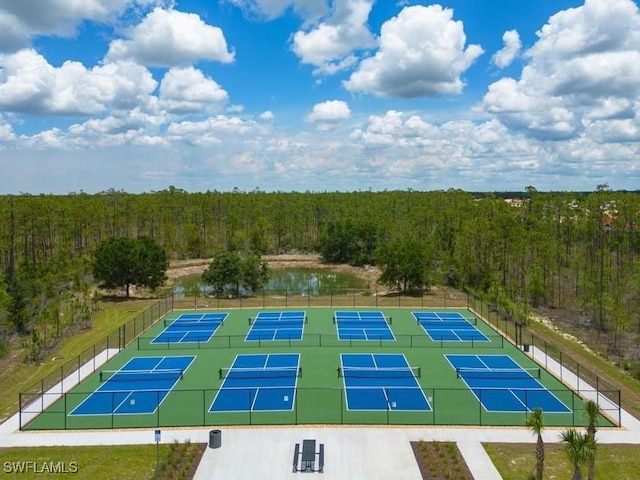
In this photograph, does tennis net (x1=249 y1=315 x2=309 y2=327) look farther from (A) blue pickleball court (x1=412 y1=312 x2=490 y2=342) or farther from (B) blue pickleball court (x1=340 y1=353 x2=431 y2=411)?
(B) blue pickleball court (x1=340 y1=353 x2=431 y2=411)

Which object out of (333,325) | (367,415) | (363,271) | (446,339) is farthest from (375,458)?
(363,271)

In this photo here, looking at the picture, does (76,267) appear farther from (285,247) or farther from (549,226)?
(549,226)

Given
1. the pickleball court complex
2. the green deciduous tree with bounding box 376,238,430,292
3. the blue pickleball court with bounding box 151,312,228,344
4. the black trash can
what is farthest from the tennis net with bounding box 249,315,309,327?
the black trash can

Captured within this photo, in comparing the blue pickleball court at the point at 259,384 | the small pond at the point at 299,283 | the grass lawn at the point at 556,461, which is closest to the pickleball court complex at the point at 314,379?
the blue pickleball court at the point at 259,384

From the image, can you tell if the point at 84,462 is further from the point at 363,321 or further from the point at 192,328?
the point at 363,321

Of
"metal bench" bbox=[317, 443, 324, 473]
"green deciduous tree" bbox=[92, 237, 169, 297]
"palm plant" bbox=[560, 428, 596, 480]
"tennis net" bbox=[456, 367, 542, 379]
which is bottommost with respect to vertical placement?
"tennis net" bbox=[456, 367, 542, 379]

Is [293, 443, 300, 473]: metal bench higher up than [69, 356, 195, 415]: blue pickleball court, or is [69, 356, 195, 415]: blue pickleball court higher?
[293, 443, 300, 473]: metal bench
